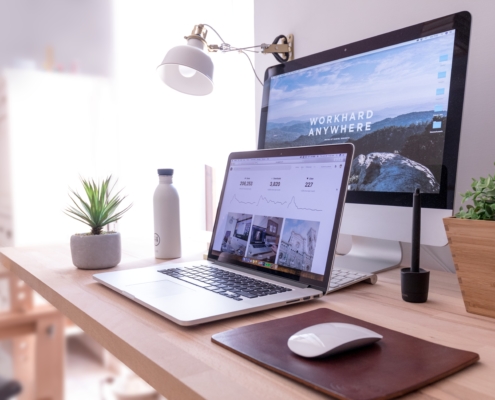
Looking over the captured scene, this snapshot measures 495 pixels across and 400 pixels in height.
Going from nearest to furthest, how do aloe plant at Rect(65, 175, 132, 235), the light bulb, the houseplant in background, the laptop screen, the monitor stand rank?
1. the houseplant in background
2. the laptop screen
3. the monitor stand
4. aloe plant at Rect(65, 175, 132, 235)
5. the light bulb

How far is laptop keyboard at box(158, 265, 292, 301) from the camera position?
0.67 metres

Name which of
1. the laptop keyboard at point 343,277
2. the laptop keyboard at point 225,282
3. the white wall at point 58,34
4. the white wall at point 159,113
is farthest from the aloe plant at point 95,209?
the white wall at point 58,34

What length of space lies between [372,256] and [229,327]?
484 mm

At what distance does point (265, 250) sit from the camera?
31.1 inches

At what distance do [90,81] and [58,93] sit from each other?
0.51 feet

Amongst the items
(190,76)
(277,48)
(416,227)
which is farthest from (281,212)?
(277,48)

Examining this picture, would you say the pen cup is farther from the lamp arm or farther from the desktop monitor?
the lamp arm

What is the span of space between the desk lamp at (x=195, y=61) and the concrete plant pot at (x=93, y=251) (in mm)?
462

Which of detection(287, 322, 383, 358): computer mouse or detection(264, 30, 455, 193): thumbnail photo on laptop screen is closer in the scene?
detection(287, 322, 383, 358): computer mouse

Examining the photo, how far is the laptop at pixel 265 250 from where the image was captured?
636mm

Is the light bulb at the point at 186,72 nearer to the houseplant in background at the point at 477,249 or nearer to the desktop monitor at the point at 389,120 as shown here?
the desktop monitor at the point at 389,120

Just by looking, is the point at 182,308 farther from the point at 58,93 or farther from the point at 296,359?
the point at 58,93

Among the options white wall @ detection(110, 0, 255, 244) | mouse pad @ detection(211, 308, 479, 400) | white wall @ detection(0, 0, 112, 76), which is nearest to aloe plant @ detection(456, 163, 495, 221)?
mouse pad @ detection(211, 308, 479, 400)

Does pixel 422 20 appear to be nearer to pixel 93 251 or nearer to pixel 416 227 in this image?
pixel 416 227
